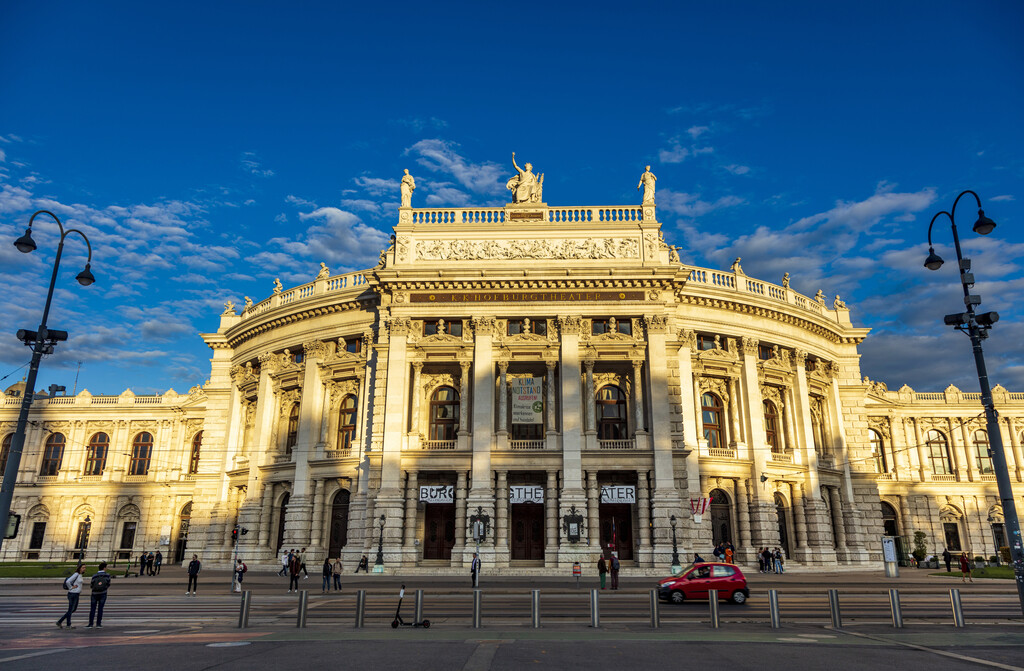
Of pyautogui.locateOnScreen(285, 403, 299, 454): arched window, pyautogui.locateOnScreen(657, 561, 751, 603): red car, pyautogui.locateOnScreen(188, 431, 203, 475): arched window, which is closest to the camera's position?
pyautogui.locateOnScreen(657, 561, 751, 603): red car

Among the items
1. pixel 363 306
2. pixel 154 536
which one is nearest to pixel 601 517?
pixel 363 306

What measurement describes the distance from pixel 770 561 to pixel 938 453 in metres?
33.8

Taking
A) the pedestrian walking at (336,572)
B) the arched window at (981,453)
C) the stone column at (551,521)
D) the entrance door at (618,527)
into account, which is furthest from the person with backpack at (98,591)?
the arched window at (981,453)

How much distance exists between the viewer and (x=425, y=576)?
117 ft

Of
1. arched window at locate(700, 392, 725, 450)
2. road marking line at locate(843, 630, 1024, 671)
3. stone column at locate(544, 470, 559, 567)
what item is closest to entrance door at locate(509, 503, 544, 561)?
stone column at locate(544, 470, 559, 567)

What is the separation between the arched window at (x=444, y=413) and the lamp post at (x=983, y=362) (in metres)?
29.3

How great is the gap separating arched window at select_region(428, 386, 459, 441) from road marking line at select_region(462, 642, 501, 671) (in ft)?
95.7

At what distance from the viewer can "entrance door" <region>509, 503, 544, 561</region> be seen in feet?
130

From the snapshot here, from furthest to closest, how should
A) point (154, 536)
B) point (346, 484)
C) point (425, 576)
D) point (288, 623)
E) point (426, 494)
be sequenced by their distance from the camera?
point (154, 536), point (346, 484), point (426, 494), point (425, 576), point (288, 623)

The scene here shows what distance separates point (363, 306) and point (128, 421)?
1304 inches

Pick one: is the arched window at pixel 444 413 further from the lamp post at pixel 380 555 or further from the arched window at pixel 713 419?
the arched window at pixel 713 419

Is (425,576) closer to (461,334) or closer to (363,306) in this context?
(461,334)

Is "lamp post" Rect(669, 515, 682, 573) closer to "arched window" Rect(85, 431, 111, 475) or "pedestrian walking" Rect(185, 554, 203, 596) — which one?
"pedestrian walking" Rect(185, 554, 203, 596)

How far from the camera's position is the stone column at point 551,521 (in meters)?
37.5
